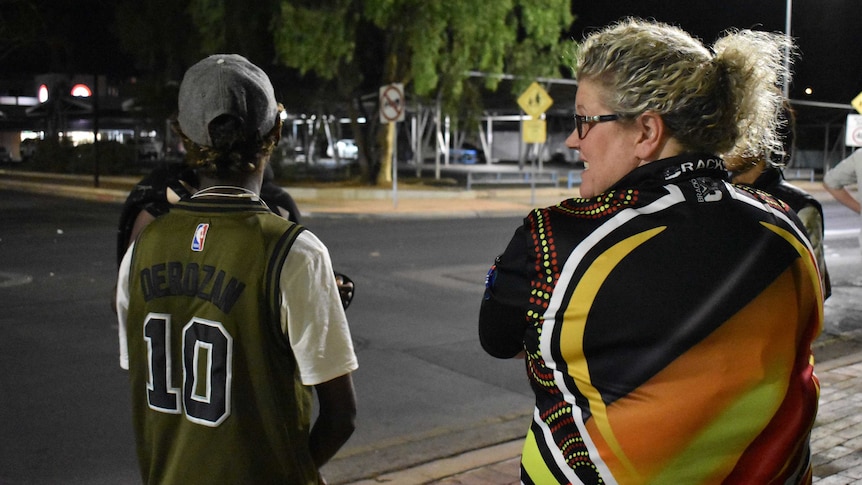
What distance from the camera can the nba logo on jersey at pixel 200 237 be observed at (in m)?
1.95

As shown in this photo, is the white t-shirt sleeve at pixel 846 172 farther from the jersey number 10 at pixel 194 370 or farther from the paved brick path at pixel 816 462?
the jersey number 10 at pixel 194 370

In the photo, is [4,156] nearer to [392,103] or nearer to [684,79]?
[392,103]

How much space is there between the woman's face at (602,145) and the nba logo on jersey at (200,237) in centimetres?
85

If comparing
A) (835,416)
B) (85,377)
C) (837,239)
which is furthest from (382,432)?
(837,239)

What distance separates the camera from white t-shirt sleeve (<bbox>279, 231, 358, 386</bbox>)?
1.89 m

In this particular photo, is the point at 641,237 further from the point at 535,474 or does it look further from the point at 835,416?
the point at 835,416

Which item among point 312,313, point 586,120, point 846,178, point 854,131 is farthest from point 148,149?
point 586,120

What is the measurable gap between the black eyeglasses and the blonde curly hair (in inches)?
0.7

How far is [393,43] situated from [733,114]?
2454cm

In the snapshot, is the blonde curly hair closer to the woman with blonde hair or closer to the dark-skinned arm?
the woman with blonde hair

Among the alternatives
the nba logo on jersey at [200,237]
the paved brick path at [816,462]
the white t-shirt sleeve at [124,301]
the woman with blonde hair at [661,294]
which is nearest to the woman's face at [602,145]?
the woman with blonde hair at [661,294]

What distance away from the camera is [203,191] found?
2.04 metres

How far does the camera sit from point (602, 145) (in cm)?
169

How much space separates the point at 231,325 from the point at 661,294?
0.93 meters
